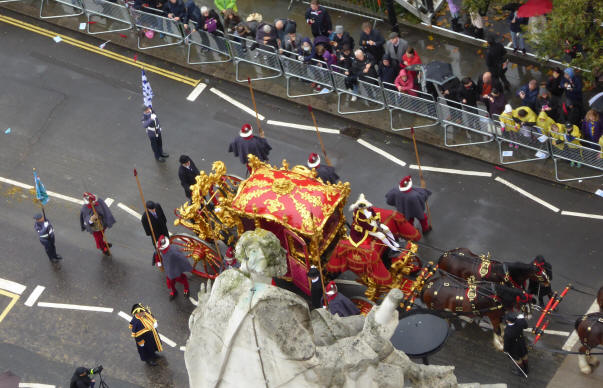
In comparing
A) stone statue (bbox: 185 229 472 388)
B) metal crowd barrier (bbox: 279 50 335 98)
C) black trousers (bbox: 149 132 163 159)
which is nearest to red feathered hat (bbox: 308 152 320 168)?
black trousers (bbox: 149 132 163 159)

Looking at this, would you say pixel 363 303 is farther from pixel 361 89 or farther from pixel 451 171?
pixel 361 89

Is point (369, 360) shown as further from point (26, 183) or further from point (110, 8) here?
point (110, 8)

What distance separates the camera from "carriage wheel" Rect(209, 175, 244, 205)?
70.5 ft

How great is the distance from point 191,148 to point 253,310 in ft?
48.2

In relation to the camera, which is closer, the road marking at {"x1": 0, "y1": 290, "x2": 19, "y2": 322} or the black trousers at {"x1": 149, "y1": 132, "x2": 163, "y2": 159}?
the road marking at {"x1": 0, "y1": 290, "x2": 19, "y2": 322}

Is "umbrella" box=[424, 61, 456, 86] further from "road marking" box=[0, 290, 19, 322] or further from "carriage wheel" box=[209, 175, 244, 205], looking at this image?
"road marking" box=[0, 290, 19, 322]

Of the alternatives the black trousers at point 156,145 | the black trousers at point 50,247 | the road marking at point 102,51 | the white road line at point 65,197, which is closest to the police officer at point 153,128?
the black trousers at point 156,145

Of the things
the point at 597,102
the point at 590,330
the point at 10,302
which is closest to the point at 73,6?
the point at 10,302

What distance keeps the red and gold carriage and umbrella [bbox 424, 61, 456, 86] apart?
200 inches

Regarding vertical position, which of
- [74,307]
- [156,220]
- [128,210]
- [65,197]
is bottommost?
[74,307]

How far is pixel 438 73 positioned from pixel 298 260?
7.12 meters

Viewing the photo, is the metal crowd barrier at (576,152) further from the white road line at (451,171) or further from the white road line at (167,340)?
the white road line at (167,340)

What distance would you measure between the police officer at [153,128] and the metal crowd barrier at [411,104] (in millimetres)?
5458

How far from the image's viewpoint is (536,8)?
25.0 meters
